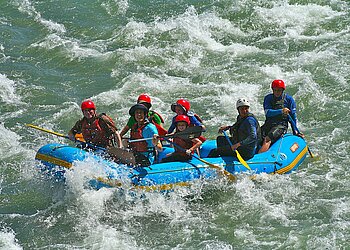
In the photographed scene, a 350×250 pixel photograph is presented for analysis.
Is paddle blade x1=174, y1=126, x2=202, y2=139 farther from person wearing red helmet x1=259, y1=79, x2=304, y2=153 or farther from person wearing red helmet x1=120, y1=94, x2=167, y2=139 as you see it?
person wearing red helmet x1=259, y1=79, x2=304, y2=153

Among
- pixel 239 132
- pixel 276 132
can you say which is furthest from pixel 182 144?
pixel 276 132

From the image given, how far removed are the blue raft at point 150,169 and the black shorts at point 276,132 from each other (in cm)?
61

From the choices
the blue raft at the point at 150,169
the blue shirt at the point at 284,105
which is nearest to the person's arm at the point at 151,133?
the blue raft at the point at 150,169

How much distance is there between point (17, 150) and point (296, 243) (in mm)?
5911

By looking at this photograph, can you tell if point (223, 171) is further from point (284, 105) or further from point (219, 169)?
point (284, 105)

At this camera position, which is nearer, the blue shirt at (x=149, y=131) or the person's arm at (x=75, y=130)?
the blue shirt at (x=149, y=131)

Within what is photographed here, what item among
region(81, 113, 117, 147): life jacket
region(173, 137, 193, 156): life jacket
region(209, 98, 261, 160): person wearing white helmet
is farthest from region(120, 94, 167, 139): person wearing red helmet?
region(209, 98, 261, 160): person wearing white helmet

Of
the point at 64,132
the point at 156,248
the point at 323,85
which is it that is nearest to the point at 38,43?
the point at 64,132

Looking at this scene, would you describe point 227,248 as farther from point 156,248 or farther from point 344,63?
point 344,63

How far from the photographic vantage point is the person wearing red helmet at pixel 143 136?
1028 cm

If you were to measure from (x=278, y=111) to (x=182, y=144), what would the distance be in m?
2.15

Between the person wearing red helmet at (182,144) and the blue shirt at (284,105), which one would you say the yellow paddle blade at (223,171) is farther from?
the blue shirt at (284,105)

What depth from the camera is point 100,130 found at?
10711mm

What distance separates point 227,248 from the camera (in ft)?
30.4
